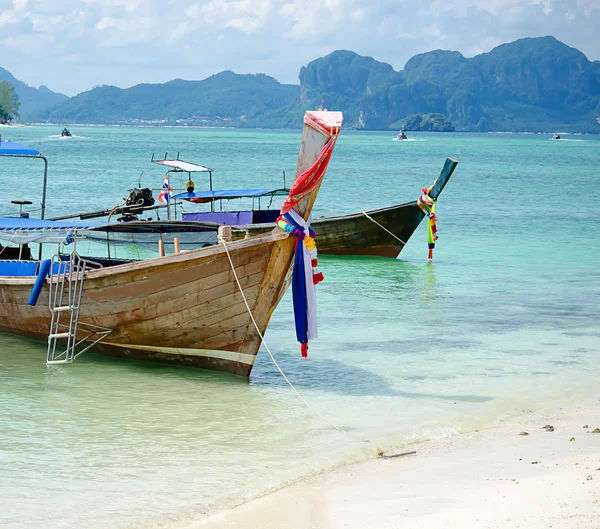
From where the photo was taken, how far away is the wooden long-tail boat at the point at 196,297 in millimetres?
9688

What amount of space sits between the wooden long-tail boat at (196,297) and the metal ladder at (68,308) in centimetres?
4

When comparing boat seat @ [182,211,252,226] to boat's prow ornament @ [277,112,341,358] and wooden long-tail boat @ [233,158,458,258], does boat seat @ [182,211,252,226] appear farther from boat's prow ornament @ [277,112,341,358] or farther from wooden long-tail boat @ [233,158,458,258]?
boat's prow ornament @ [277,112,341,358]

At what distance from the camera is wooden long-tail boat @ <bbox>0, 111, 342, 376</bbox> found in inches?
381

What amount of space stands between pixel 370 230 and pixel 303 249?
11.3 metres

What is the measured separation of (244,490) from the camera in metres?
7.38

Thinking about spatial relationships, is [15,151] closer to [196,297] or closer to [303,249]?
[196,297]

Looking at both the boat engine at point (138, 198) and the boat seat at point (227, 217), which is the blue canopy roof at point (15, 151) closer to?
the boat engine at point (138, 198)

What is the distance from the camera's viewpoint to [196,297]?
10227mm

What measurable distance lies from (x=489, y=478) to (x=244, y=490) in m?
1.96

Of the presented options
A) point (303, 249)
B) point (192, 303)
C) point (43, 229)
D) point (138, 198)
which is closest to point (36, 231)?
point (43, 229)

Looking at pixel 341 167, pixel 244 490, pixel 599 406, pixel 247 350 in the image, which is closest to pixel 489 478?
pixel 244 490

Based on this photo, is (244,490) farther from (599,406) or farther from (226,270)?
(599,406)

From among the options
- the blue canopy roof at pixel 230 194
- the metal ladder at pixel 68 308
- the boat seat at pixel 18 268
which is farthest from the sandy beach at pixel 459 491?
the blue canopy roof at pixel 230 194

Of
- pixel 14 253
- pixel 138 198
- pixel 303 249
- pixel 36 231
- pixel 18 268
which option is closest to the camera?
pixel 303 249
